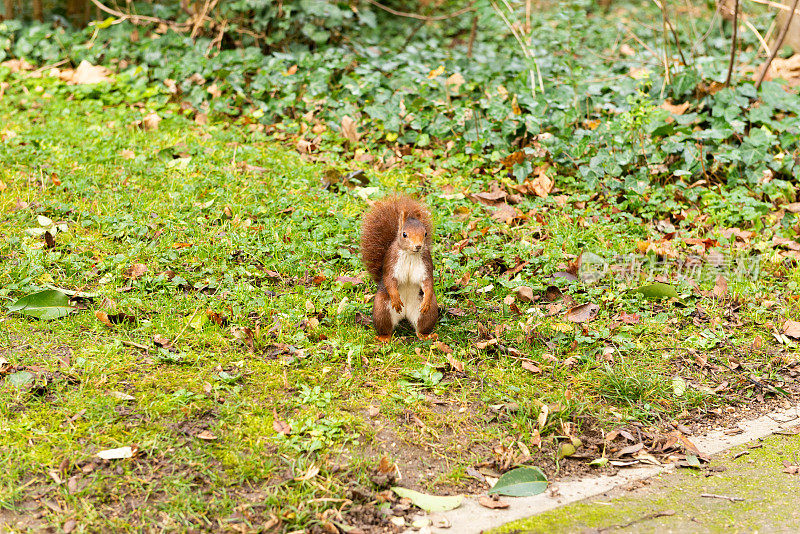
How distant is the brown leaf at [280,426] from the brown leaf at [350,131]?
307cm

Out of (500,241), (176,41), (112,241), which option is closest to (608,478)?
(500,241)

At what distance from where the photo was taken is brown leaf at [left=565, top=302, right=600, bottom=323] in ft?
11.9

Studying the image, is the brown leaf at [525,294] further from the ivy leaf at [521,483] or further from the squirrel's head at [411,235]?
the ivy leaf at [521,483]

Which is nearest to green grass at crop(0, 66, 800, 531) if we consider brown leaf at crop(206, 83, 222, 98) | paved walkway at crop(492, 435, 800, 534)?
paved walkway at crop(492, 435, 800, 534)

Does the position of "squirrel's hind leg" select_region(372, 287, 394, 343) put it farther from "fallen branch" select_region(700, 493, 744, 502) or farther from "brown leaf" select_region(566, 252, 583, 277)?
"fallen branch" select_region(700, 493, 744, 502)

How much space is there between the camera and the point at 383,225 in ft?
10.8

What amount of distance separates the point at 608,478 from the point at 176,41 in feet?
Answer: 18.2

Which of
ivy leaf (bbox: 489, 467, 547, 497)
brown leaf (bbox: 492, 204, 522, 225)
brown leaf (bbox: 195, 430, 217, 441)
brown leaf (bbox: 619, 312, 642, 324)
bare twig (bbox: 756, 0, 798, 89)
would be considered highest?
bare twig (bbox: 756, 0, 798, 89)

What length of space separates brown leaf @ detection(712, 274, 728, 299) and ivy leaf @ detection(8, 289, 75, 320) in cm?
314

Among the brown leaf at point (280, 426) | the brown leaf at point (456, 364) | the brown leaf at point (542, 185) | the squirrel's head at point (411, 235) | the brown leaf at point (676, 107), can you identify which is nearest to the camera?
the brown leaf at point (280, 426)

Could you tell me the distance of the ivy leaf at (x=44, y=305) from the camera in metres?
3.27

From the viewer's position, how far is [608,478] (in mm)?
2646

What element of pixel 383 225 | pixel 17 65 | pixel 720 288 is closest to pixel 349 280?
pixel 383 225

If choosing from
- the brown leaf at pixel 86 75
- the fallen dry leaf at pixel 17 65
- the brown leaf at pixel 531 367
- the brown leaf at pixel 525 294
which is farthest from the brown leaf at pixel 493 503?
the fallen dry leaf at pixel 17 65
